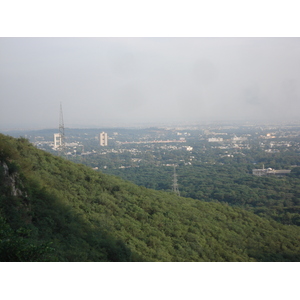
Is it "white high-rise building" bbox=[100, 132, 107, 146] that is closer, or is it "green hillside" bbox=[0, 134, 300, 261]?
"green hillside" bbox=[0, 134, 300, 261]

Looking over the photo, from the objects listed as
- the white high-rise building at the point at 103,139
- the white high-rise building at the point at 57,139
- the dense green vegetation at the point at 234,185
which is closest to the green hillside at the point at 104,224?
the dense green vegetation at the point at 234,185

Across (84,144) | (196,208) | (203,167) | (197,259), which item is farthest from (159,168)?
(197,259)

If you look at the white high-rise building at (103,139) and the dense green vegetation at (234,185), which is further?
the white high-rise building at (103,139)

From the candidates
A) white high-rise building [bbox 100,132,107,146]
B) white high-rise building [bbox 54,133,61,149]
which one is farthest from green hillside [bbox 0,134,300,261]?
white high-rise building [bbox 100,132,107,146]

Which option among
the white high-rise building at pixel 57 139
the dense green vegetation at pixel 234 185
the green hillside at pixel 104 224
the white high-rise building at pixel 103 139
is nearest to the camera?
the green hillside at pixel 104 224

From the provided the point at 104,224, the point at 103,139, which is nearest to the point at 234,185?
the point at 104,224

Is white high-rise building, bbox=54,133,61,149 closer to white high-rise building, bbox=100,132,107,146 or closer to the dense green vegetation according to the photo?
the dense green vegetation

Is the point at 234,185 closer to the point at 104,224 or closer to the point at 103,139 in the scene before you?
the point at 104,224

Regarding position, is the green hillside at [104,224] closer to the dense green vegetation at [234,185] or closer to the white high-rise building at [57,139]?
the dense green vegetation at [234,185]
